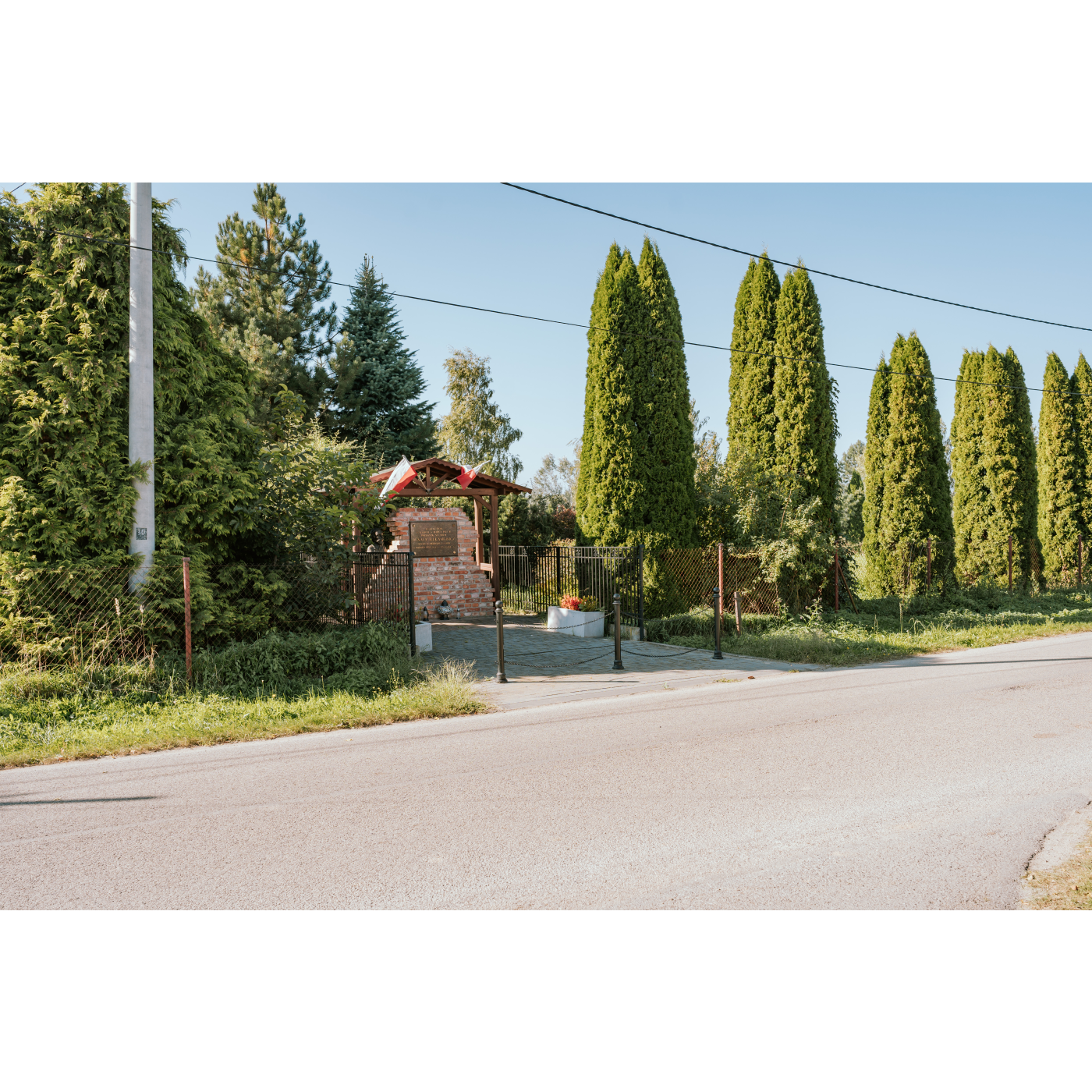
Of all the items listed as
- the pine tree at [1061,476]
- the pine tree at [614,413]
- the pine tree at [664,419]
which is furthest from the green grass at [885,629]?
the pine tree at [1061,476]

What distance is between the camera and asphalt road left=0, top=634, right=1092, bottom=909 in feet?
12.6

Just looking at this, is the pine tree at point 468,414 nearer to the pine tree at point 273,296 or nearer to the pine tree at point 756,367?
the pine tree at point 273,296

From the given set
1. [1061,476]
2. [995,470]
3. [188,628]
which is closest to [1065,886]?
[188,628]

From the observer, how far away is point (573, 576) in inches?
671

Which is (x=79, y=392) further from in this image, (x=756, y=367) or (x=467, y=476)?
(x=756, y=367)

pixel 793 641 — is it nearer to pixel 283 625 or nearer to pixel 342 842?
pixel 283 625

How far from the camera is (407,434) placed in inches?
1124

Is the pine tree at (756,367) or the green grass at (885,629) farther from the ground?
the pine tree at (756,367)

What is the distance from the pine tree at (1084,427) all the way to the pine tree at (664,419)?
54.7 ft

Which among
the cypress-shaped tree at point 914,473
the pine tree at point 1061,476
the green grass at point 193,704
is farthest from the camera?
the pine tree at point 1061,476

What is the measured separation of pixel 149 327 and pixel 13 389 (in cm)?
166

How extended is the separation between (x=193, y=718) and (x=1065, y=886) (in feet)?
24.2

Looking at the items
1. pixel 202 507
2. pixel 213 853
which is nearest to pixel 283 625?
pixel 202 507

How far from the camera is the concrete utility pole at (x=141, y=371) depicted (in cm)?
926
